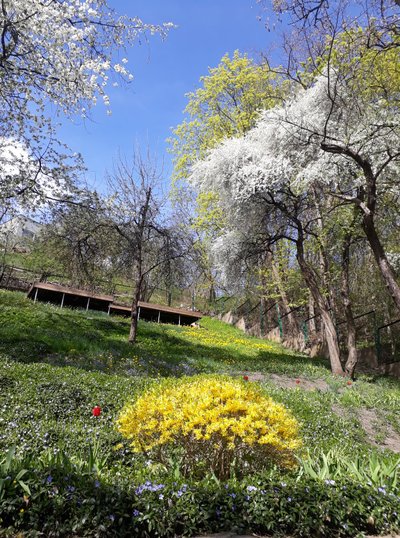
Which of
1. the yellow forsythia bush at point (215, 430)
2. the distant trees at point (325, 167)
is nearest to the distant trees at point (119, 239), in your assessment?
the distant trees at point (325, 167)

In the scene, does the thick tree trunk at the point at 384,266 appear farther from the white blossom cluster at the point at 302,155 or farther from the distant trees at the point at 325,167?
the white blossom cluster at the point at 302,155

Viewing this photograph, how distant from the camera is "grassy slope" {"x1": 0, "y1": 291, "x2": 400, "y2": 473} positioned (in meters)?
4.57

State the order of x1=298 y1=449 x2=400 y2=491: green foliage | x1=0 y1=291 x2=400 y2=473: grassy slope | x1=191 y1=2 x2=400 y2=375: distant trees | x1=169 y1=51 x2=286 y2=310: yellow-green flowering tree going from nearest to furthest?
x1=298 y1=449 x2=400 y2=491: green foliage, x1=0 y1=291 x2=400 y2=473: grassy slope, x1=191 y1=2 x2=400 y2=375: distant trees, x1=169 y1=51 x2=286 y2=310: yellow-green flowering tree

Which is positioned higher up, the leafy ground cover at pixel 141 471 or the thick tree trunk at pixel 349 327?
the thick tree trunk at pixel 349 327

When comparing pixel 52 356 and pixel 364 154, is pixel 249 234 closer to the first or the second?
pixel 364 154

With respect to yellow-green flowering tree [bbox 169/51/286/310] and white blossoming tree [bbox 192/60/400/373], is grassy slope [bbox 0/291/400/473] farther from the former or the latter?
yellow-green flowering tree [bbox 169/51/286/310]

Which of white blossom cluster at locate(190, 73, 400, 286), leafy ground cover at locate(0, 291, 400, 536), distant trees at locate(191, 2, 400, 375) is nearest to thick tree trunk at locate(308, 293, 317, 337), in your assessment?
distant trees at locate(191, 2, 400, 375)

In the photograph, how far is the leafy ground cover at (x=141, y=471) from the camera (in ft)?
7.90

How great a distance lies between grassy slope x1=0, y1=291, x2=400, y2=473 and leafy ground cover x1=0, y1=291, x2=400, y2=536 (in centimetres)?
3

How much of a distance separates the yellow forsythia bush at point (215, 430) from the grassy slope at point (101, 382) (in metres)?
0.58

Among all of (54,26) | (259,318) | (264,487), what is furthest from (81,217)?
(259,318)

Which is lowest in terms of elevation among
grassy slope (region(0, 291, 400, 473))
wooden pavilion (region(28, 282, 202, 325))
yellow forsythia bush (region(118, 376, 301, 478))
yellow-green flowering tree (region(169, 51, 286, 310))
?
grassy slope (region(0, 291, 400, 473))

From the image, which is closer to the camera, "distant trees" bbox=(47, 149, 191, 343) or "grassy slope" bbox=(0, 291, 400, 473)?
"grassy slope" bbox=(0, 291, 400, 473)

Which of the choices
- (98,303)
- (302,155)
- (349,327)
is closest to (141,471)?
(302,155)
